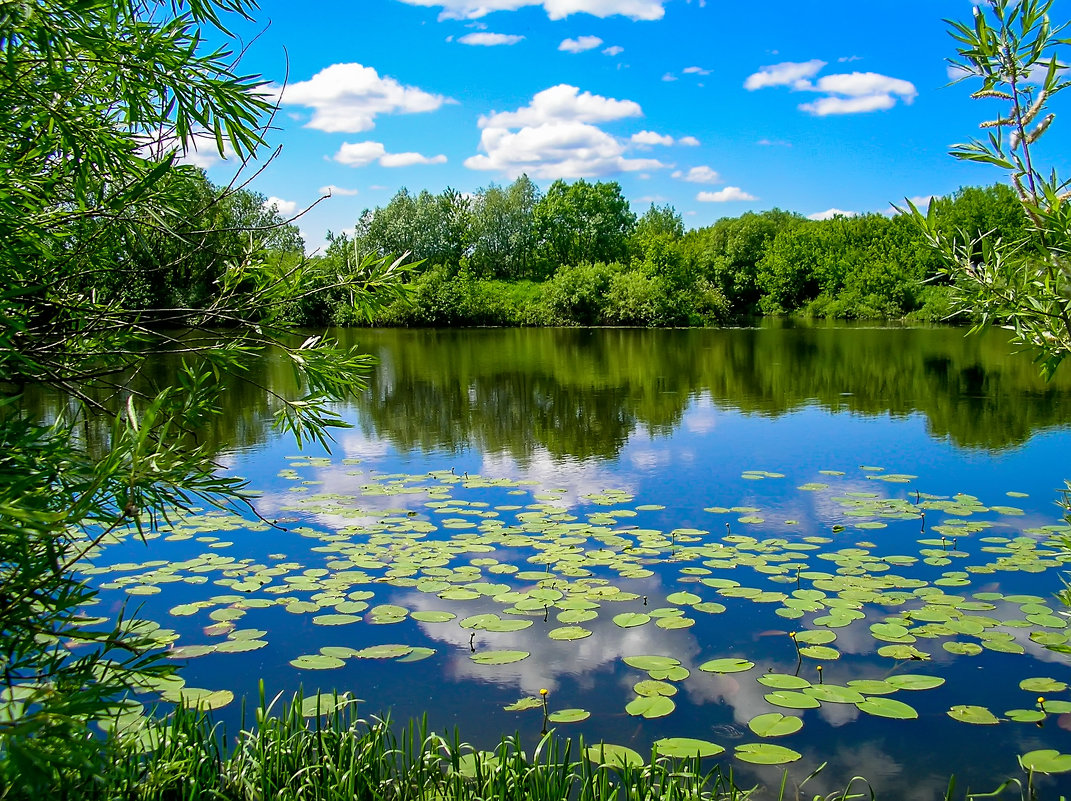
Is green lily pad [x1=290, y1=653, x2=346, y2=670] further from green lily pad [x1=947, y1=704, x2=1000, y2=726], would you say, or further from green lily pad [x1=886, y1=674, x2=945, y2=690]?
green lily pad [x1=947, y1=704, x2=1000, y2=726]

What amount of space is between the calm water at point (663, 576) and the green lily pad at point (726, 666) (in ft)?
0.18

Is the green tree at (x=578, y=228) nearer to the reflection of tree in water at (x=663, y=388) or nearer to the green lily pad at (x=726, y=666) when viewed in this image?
the reflection of tree in water at (x=663, y=388)

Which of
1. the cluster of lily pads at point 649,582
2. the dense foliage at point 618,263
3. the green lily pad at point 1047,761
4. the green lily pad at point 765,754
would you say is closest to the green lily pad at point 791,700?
the cluster of lily pads at point 649,582

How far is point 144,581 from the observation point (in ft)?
22.5

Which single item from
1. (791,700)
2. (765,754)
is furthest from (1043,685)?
(765,754)

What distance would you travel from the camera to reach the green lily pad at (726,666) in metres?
5.11

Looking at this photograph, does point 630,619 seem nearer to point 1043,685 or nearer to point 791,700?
point 791,700

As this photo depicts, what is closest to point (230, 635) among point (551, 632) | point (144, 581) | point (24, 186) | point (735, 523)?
point (144, 581)

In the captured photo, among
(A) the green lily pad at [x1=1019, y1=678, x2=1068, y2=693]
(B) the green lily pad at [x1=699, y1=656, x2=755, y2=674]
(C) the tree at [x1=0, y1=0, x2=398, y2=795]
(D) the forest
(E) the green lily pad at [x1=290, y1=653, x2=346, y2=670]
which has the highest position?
(D) the forest

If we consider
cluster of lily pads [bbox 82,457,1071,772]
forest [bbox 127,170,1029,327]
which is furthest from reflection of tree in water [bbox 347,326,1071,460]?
forest [bbox 127,170,1029,327]

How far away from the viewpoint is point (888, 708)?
15.2 feet

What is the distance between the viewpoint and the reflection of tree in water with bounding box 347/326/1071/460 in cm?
1376

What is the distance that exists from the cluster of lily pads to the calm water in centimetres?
3

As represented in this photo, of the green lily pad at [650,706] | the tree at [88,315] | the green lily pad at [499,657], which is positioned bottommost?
the green lily pad at [650,706]
